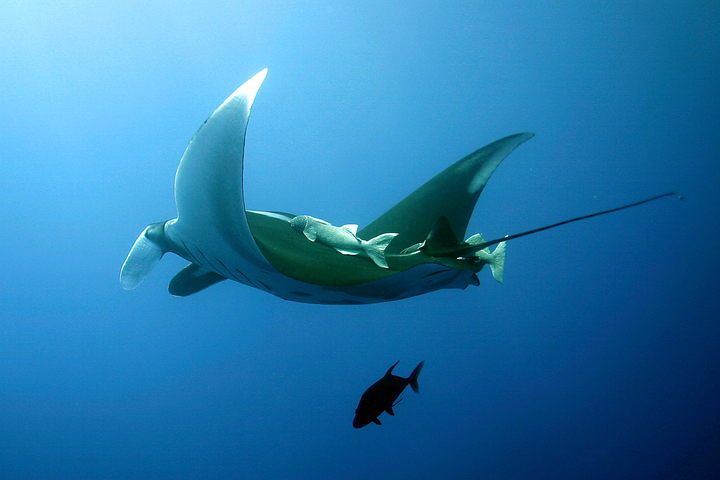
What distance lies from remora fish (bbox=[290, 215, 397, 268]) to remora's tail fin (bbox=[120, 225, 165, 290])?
42 cm

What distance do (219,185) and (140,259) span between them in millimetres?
596

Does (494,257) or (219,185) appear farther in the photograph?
(494,257)

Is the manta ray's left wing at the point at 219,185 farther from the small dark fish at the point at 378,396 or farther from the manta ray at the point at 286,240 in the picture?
the small dark fish at the point at 378,396

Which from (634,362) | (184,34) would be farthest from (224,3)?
(634,362)

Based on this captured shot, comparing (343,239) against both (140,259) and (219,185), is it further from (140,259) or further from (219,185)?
(140,259)

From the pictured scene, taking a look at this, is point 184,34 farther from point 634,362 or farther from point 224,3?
point 634,362

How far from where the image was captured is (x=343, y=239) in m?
1.03

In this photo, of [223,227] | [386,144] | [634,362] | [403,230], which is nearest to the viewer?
[223,227]

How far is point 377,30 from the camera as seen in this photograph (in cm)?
250

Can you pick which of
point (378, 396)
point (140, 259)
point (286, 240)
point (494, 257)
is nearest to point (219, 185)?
point (286, 240)

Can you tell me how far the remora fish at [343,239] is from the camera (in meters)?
1.02

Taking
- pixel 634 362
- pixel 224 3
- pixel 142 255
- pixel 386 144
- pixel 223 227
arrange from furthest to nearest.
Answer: pixel 634 362 → pixel 386 144 → pixel 224 3 → pixel 142 255 → pixel 223 227

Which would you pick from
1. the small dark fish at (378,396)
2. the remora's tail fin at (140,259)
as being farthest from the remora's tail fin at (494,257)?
the remora's tail fin at (140,259)

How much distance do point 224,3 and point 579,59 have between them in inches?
99.2
